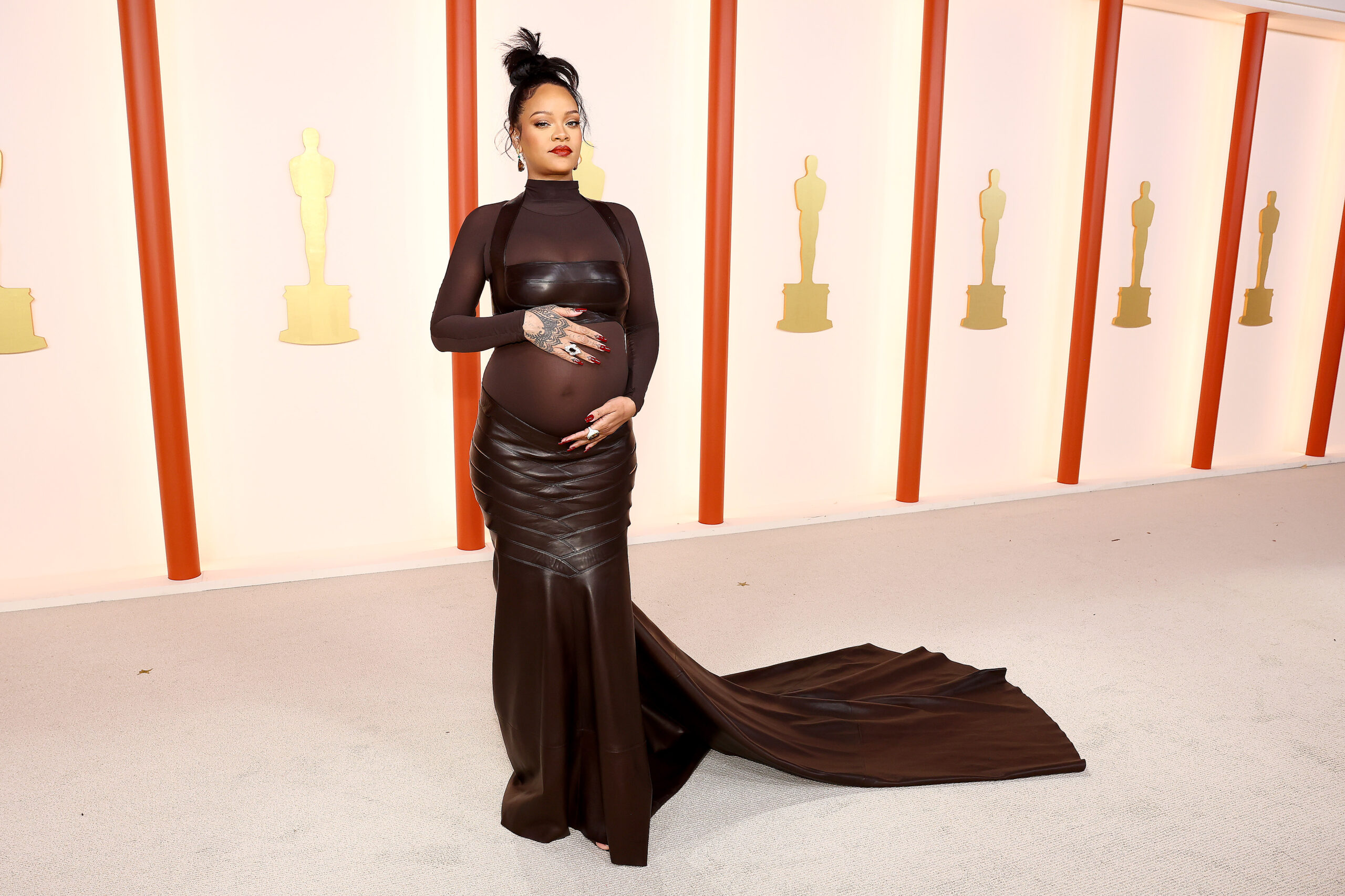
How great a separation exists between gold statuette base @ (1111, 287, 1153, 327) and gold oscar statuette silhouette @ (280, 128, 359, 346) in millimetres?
4206

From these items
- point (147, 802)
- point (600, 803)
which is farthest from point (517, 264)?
point (147, 802)

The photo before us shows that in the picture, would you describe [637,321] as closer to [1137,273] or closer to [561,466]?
[561,466]

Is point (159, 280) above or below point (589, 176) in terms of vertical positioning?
below

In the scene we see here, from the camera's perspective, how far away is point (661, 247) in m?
4.31

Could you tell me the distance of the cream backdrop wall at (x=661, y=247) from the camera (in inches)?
139

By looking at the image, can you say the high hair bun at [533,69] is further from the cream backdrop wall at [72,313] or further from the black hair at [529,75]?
the cream backdrop wall at [72,313]

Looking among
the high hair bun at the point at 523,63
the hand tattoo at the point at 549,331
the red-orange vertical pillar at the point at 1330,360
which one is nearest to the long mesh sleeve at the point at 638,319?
the hand tattoo at the point at 549,331

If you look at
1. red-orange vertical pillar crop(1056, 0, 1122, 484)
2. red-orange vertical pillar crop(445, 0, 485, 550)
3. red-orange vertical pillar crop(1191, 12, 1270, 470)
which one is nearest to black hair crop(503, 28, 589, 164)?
red-orange vertical pillar crop(445, 0, 485, 550)

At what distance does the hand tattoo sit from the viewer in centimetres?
192

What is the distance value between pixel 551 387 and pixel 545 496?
0.24 metres

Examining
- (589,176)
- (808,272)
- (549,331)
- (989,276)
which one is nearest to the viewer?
(549,331)

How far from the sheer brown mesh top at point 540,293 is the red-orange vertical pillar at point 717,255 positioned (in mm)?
2123

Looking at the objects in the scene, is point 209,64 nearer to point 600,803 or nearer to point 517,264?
point 517,264

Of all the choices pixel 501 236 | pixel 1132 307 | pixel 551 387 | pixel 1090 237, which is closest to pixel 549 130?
pixel 501 236
